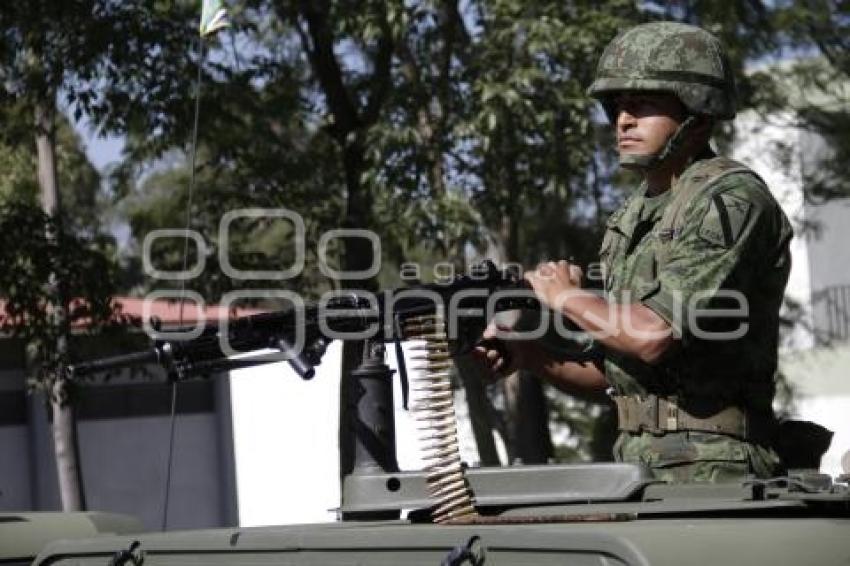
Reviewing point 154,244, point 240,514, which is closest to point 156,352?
point 154,244

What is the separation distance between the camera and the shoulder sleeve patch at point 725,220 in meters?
3.83

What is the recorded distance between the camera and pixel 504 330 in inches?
171

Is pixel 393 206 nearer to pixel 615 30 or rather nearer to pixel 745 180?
pixel 615 30

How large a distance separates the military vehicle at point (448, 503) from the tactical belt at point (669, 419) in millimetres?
330

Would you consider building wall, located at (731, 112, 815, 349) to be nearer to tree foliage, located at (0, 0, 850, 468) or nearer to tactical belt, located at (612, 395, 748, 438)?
tree foliage, located at (0, 0, 850, 468)

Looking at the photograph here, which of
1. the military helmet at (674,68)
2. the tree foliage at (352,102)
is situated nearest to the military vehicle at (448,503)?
the military helmet at (674,68)

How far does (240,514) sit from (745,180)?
16490mm

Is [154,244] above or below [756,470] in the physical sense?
above

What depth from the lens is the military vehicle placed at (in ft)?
9.79

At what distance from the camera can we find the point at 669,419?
13.1 ft

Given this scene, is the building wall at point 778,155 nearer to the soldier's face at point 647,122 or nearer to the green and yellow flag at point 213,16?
the green and yellow flag at point 213,16

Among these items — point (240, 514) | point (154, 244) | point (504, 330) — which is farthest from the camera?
point (240, 514)

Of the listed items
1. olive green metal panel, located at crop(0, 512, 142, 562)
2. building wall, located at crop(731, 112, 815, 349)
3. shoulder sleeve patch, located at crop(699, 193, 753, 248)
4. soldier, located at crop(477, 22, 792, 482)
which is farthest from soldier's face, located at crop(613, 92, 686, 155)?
building wall, located at crop(731, 112, 815, 349)

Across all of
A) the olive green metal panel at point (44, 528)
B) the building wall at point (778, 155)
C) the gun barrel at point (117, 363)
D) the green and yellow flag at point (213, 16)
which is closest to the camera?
the gun barrel at point (117, 363)
